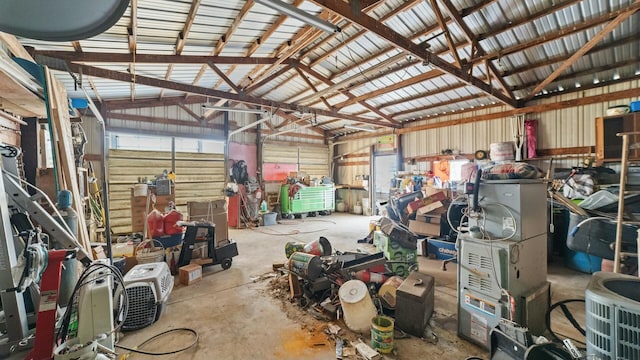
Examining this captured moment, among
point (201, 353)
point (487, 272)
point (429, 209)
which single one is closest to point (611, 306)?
point (487, 272)

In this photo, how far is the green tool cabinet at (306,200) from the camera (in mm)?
9477

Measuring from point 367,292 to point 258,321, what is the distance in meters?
1.23

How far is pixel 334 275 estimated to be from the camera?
10.2ft

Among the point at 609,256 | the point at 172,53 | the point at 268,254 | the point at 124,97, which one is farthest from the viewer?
the point at 124,97

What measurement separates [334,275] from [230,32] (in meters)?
4.17

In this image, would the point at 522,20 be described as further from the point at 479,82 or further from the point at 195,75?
the point at 195,75

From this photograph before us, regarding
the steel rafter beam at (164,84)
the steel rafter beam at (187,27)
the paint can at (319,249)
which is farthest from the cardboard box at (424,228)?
the steel rafter beam at (187,27)

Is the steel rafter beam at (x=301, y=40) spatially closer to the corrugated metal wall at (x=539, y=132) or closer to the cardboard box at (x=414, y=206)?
the cardboard box at (x=414, y=206)

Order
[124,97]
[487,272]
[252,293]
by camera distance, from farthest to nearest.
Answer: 1. [124,97]
2. [252,293]
3. [487,272]

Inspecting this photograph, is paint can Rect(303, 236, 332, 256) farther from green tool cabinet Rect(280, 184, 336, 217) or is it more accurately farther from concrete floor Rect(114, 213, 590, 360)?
green tool cabinet Rect(280, 184, 336, 217)

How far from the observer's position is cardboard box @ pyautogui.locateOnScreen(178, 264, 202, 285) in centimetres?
373

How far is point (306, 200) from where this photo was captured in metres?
9.72

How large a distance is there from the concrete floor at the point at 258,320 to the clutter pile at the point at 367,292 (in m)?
0.15

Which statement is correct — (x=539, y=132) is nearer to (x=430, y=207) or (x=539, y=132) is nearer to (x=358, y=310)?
(x=430, y=207)
